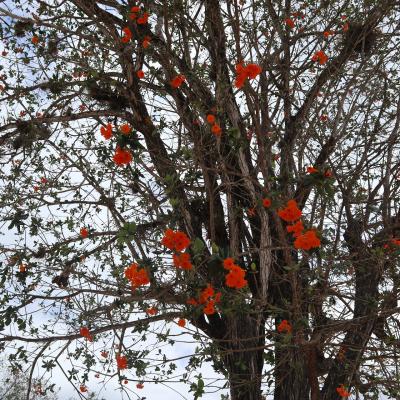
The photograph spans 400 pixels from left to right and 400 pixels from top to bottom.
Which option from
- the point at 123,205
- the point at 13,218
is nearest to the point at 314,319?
the point at 123,205

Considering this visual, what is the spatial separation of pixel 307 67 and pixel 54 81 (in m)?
2.67

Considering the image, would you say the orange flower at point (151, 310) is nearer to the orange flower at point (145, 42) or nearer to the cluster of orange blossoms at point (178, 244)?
the cluster of orange blossoms at point (178, 244)

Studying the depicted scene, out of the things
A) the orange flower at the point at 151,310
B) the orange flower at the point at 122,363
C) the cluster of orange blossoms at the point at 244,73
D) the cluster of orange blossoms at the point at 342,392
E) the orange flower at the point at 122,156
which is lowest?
the cluster of orange blossoms at the point at 342,392

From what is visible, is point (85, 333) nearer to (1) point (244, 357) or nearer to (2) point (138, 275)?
(1) point (244, 357)

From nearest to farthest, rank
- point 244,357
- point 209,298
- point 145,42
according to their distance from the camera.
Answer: point 209,298, point 145,42, point 244,357

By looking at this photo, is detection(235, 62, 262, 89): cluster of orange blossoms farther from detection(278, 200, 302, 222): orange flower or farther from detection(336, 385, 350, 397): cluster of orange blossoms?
detection(336, 385, 350, 397): cluster of orange blossoms

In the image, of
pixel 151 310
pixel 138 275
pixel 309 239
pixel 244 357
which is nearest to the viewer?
pixel 309 239

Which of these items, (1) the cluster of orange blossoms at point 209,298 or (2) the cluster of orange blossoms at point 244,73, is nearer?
(1) the cluster of orange blossoms at point 209,298

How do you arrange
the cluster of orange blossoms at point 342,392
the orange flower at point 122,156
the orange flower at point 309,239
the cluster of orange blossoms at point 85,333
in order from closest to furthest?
1. the orange flower at point 309,239
2. the orange flower at point 122,156
3. the cluster of orange blossoms at point 342,392
4. the cluster of orange blossoms at point 85,333

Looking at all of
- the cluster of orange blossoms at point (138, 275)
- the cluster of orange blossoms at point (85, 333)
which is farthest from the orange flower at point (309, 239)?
the cluster of orange blossoms at point (85, 333)

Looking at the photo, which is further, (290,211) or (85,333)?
(85,333)

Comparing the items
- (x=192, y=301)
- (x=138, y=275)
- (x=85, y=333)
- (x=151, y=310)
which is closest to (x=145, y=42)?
(x=138, y=275)

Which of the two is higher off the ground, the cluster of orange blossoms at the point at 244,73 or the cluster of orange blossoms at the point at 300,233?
the cluster of orange blossoms at the point at 244,73

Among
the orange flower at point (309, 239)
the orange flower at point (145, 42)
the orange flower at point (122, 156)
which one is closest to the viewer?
the orange flower at point (309, 239)
